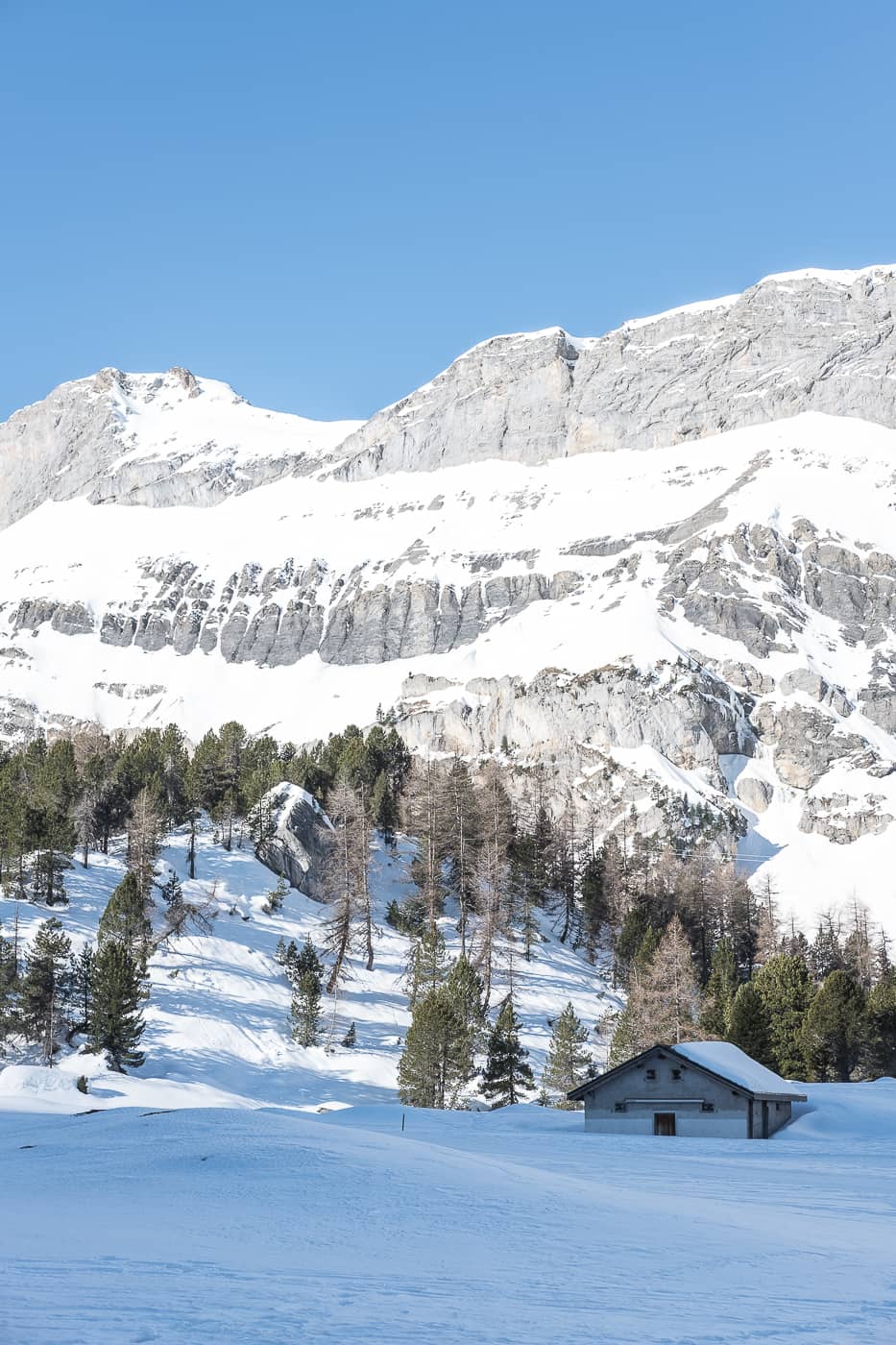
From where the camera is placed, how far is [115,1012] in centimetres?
5594

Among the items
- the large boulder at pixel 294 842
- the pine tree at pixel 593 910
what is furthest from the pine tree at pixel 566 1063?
the pine tree at pixel 593 910

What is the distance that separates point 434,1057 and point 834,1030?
69.9 ft

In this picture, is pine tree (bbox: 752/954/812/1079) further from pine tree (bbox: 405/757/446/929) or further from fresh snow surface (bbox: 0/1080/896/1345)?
fresh snow surface (bbox: 0/1080/896/1345)

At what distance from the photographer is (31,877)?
73.7 meters

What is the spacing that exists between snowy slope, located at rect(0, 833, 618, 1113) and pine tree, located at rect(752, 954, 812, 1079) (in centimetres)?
1385

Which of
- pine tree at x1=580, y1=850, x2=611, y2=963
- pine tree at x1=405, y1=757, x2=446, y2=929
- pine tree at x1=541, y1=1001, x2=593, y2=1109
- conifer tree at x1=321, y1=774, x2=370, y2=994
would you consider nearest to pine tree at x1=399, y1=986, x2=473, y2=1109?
pine tree at x1=541, y1=1001, x2=593, y2=1109

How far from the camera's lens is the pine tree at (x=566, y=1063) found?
61.5 m

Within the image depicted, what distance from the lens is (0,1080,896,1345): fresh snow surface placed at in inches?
381

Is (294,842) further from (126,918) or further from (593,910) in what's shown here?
(126,918)

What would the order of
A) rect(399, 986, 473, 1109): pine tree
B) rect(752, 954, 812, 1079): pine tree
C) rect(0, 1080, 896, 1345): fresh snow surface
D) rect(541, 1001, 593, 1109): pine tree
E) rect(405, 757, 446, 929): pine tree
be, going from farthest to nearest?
rect(405, 757, 446, 929): pine tree < rect(752, 954, 812, 1079): pine tree < rect(541, 1001, 593, 1109): pine tree < rect(399, 986, 473, 1109): pine tree < rect(0, 1080, 896, 1345): fresh snow surface

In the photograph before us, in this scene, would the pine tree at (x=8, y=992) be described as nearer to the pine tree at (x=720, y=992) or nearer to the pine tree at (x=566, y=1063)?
the pine tree at (x=566, y=1063)

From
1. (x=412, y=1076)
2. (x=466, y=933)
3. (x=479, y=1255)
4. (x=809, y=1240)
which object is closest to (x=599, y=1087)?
(x=412, y=1076)

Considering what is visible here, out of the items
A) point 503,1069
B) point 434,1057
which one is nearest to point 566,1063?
point 503,1069

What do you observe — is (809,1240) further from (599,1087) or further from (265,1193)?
(599,1087)
